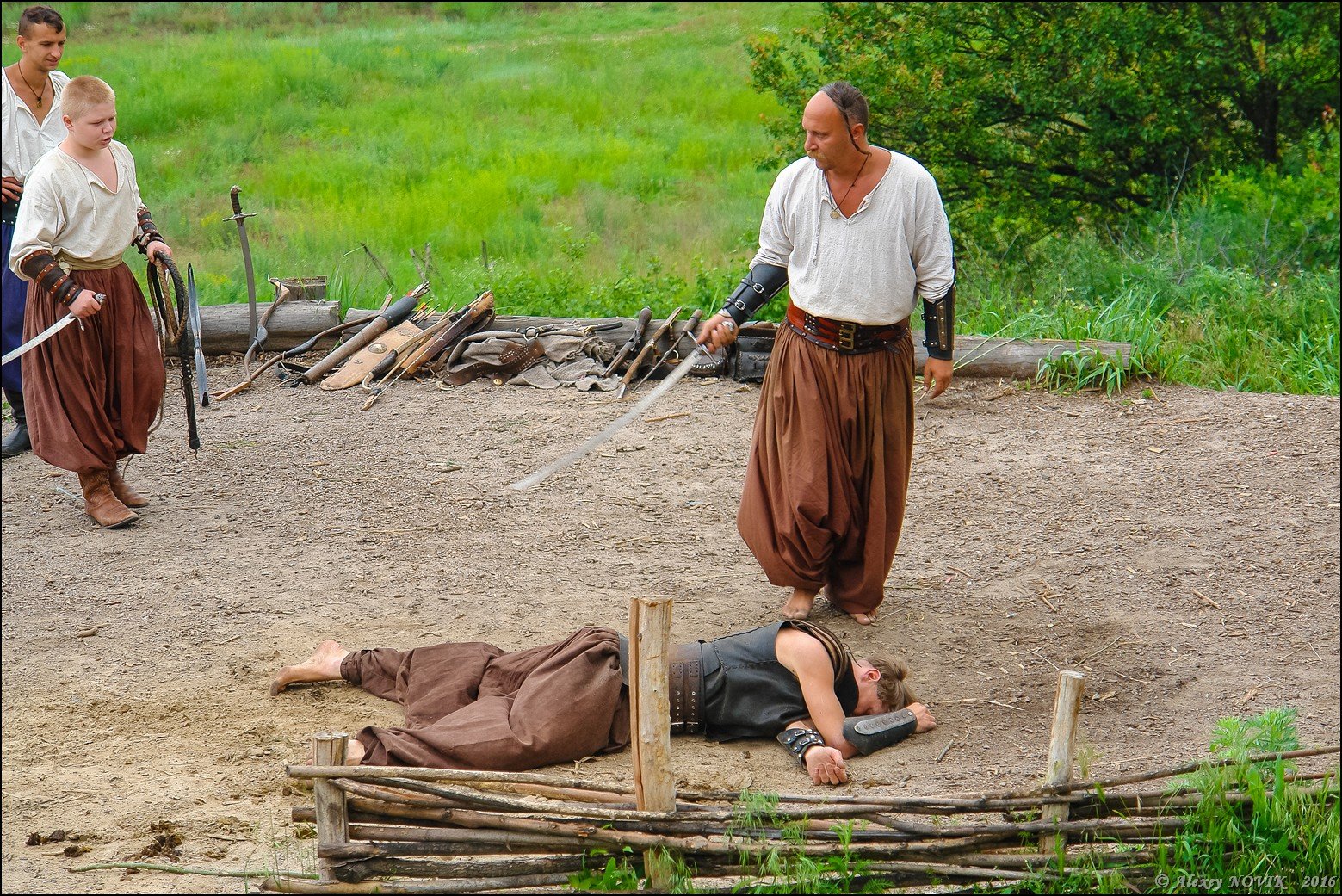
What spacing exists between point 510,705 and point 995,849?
Result: 4.99ft

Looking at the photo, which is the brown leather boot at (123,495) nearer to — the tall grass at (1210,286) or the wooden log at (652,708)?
the wooden log at (652,708)

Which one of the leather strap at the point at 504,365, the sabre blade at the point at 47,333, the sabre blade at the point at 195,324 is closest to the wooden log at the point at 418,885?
the sabre blade at the point at 47,333

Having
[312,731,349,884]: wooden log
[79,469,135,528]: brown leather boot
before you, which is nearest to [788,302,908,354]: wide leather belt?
[312,731,349,884]: wooden log

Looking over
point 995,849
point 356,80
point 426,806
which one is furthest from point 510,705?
point 356,80

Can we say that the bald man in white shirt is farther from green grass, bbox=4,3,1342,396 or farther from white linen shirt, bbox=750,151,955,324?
green grass, bbox=4,3,1342,396

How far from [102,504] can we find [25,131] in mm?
1865

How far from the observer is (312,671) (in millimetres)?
4230

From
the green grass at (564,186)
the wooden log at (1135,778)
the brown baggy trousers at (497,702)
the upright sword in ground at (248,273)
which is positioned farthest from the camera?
the green grass at (564,186)

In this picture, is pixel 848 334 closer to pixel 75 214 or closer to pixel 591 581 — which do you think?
pixel 591 581

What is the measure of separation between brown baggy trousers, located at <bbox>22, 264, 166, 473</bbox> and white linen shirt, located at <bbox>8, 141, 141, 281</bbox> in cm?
12

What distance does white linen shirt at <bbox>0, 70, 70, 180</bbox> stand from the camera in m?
6.00

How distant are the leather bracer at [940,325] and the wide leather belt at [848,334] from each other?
9cm

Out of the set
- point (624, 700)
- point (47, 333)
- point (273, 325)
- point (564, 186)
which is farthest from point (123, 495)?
point (564, 186)

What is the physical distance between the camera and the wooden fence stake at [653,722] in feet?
9.93
